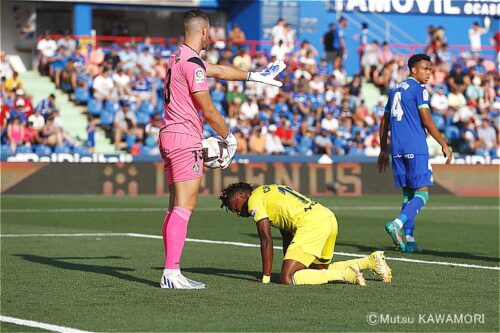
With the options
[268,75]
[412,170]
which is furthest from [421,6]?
[268,75]

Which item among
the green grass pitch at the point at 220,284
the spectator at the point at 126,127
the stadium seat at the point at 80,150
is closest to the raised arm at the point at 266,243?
the green grass pitch at the point at 220,284

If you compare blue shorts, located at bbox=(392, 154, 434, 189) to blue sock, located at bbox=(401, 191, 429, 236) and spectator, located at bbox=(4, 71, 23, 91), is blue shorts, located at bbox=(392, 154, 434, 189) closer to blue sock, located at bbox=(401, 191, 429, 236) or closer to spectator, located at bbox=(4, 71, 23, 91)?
blue sock, located at bbox=(401, 191, 429, 236)

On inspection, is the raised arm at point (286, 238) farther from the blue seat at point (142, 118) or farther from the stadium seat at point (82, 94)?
the stadium seat at point (82, 94)

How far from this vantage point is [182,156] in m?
9.61

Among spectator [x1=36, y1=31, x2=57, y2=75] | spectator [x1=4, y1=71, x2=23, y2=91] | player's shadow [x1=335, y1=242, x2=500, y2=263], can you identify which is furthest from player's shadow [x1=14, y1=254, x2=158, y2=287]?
spectator [x1=36, y1=31, x2=57, y2=75]

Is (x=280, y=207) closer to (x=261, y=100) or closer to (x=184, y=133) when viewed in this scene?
(x=184, y=133)

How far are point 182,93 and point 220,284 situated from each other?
1764 mm

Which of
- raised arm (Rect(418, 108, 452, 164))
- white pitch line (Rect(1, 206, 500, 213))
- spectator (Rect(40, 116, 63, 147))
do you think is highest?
raised arm (Rect(418, 108, 452, 164))

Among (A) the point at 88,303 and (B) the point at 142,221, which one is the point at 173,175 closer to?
(A) the point at 88,303

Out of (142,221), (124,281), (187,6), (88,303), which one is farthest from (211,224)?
(187,6)

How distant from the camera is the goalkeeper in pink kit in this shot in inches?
376

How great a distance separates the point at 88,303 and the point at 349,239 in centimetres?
745

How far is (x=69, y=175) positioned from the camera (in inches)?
1075

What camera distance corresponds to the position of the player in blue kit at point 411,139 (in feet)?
44.4
